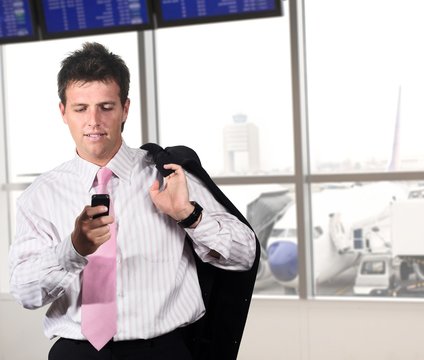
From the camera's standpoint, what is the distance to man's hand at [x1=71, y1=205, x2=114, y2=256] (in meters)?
1.41

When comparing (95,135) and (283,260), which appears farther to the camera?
(283,260)

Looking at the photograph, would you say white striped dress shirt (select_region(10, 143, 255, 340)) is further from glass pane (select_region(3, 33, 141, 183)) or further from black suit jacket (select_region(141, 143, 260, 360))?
glass pane (select_region(3, 33, 141, 183))

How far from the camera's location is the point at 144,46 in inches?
166

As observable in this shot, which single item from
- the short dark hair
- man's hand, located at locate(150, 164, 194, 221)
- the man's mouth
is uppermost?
the short dark hair

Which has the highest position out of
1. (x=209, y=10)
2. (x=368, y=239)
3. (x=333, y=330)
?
(x=209, y=10)

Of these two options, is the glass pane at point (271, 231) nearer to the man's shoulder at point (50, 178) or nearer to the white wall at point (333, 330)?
the white wall at point (333, 330)

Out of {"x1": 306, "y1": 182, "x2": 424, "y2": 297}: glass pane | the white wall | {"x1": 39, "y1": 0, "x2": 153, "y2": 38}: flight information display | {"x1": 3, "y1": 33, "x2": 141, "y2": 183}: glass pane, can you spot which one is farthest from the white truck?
{"x1": 3, "y1": 33, "x2": 141, "y2": 183}: glass pane

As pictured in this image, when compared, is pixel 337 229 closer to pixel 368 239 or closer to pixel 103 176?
pixel 368 239

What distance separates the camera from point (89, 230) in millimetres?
1437

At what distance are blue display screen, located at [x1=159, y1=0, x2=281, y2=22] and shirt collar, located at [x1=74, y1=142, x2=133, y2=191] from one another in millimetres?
1997

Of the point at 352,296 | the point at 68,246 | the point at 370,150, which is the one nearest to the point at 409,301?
the point at 352,296

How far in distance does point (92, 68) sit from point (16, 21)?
2.50 meters

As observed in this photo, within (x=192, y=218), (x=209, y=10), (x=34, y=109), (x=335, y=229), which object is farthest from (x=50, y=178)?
(x=34, y=109)

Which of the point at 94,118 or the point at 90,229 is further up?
the point at 94,118
